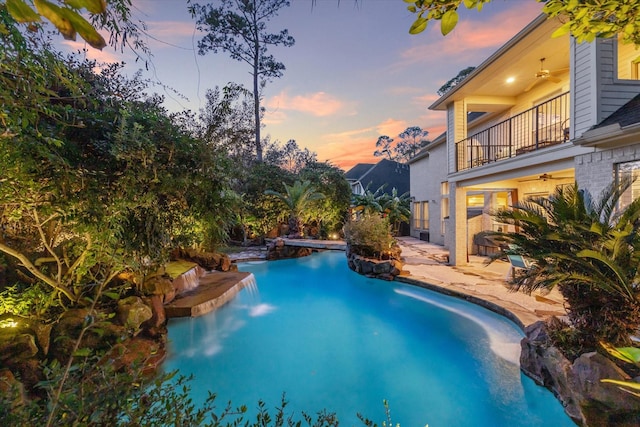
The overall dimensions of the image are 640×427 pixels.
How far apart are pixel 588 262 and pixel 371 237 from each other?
300 inches

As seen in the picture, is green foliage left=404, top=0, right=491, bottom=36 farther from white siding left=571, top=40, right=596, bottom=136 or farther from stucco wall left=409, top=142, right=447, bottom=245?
stucco wall left=409, top=142, right=447, bottom=245

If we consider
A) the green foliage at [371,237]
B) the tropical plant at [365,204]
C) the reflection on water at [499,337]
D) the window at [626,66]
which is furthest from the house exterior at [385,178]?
the reflection on water at [499,337]

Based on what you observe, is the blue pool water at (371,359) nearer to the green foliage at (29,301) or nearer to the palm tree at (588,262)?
the palm tree at (588,262)

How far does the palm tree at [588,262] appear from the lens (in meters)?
3.84

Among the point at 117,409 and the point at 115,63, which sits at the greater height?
the point at 115,63

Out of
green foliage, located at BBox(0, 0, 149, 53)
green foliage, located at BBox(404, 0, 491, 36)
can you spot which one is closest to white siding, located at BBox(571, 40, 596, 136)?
green foliage, located at BBox(404, 0, 491, 36)

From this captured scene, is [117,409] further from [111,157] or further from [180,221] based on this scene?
[180,221]

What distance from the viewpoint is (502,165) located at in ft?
29.5

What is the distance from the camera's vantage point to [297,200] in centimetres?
1789

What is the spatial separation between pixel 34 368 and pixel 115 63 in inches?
282

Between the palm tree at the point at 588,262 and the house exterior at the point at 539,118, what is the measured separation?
245cm

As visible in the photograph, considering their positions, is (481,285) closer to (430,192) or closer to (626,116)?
(626,116)

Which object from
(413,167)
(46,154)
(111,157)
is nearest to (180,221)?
(111,157)

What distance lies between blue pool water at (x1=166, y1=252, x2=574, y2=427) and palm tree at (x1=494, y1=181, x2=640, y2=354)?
127 cm
